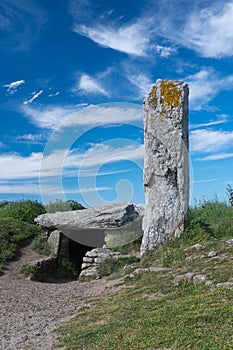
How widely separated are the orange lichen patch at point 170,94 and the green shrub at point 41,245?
6.83m

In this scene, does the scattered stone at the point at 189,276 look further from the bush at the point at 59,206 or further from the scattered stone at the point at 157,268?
the bush at the point at 59,206

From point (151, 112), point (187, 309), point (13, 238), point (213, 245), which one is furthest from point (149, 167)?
point (187, 309)

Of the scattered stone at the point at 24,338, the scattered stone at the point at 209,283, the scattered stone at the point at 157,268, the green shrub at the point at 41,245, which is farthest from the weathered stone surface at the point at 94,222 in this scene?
the scattered stone at the point at 24,338

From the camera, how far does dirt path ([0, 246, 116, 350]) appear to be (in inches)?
323

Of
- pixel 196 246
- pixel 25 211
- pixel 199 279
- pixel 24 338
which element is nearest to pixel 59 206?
pixel 25 211

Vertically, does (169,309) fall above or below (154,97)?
below

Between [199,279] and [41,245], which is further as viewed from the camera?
[41,245]

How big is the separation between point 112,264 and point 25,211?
6.98 metres

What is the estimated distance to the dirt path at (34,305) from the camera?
821 centimetres

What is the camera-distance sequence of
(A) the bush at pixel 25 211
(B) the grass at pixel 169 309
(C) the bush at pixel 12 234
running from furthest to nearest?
(A) the bush at pixel 25 211
(C) the bush at pixel 12 234
(B) the grass at pixel 169 309

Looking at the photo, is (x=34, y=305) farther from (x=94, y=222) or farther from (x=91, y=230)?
(x=91, y=230)

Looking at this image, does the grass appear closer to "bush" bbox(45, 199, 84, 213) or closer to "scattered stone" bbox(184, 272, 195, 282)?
"scattered stone" bbox(184, 272, 195, 282)

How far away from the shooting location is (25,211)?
19.4m

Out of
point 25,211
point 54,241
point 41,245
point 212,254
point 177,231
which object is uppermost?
point 25,211
